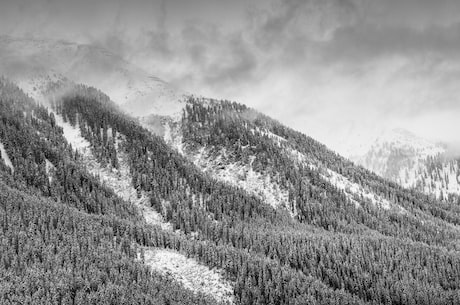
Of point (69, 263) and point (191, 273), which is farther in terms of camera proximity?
point (191, 273)

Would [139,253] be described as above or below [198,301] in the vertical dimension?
above

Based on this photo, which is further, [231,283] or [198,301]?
[231,283]

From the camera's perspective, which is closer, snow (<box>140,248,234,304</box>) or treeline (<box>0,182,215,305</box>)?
treeline (<box>0,182,215,305</box>)

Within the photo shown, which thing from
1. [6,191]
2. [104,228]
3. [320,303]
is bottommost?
[320,303]

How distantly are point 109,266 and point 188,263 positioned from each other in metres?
29.7

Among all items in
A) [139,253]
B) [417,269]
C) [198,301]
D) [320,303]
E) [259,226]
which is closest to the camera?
[198,301]

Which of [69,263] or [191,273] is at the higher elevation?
[69,263]

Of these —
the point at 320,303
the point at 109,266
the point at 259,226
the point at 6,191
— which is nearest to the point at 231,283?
the point at 320,303

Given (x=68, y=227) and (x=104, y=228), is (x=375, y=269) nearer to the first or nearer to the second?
(x=104, y=228)

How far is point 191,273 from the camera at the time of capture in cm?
13375

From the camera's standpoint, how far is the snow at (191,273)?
125812 mm

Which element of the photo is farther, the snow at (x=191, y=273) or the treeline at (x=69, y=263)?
the snow at (x=191, y=273)

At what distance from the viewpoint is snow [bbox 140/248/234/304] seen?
125812 millimetres

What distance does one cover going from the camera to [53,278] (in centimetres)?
10562
